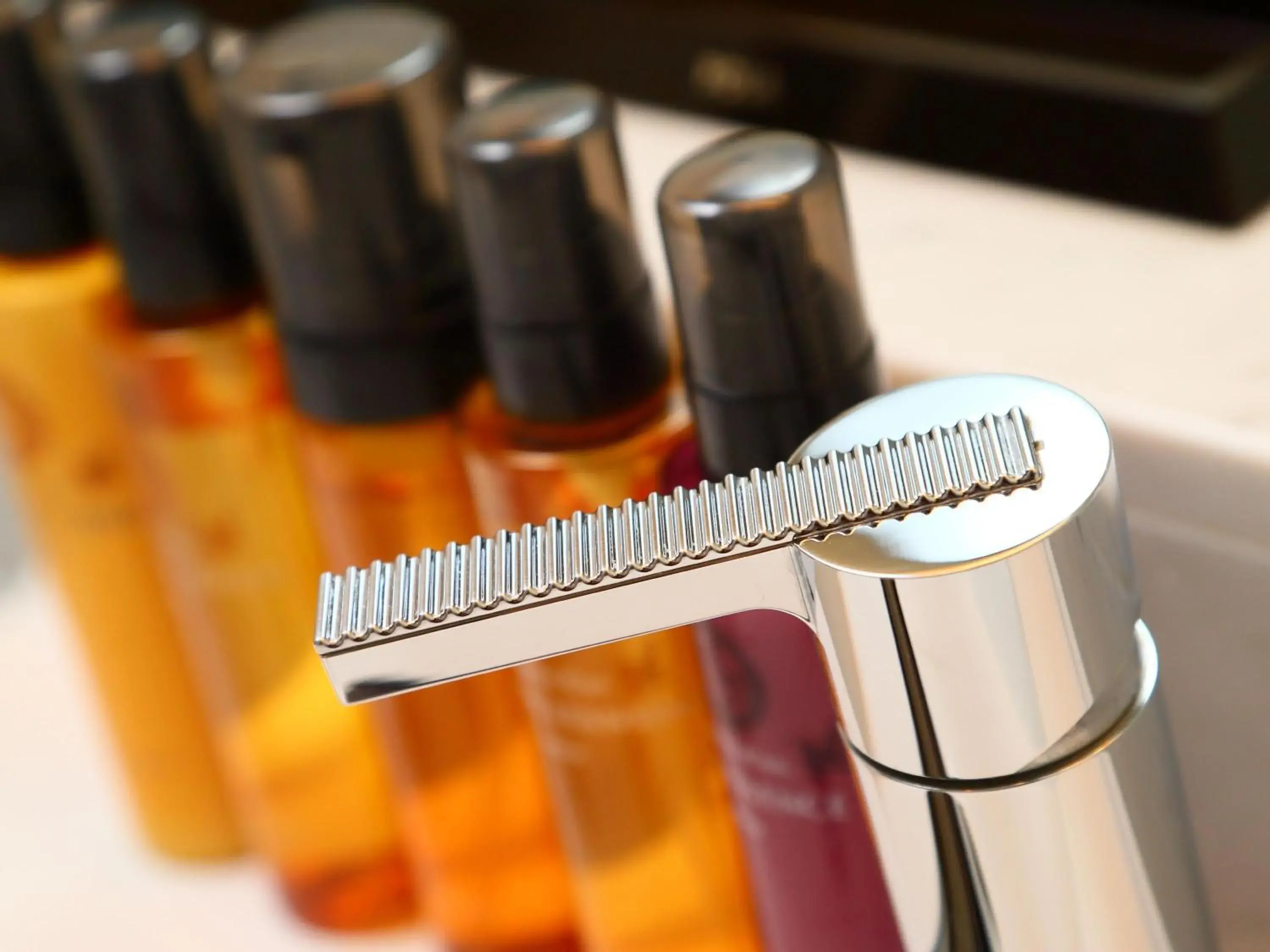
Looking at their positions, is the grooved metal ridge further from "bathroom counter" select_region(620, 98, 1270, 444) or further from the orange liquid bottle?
the orange liquid bottle

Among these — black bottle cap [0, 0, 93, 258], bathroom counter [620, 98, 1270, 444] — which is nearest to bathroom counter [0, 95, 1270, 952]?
bathroom counter [620, 98, 1270, 444]

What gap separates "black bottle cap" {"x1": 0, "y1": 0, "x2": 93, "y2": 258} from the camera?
339mm

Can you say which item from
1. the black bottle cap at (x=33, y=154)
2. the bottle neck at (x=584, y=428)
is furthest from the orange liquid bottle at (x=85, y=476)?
the bottle neck at (x=584, y=428)

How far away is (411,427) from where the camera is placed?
0.95 feet

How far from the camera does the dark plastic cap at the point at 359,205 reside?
261 millimetres

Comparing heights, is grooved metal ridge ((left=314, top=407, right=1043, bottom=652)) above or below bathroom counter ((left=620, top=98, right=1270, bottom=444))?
above

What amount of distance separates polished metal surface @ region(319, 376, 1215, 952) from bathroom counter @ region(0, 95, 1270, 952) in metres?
0.06

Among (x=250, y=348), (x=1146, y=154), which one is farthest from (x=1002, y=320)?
(x=250, y=348)

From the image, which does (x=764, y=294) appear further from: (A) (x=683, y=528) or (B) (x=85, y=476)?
(B) (x=85, y=476)

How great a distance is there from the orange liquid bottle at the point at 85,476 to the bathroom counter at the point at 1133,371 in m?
0.03

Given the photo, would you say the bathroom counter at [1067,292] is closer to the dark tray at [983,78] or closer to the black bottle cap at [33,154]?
the dark tray at [983,78]

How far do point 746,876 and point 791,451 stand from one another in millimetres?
97

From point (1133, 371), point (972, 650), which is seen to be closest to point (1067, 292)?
point (1133, 371)

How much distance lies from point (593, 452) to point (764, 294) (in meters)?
0.05
